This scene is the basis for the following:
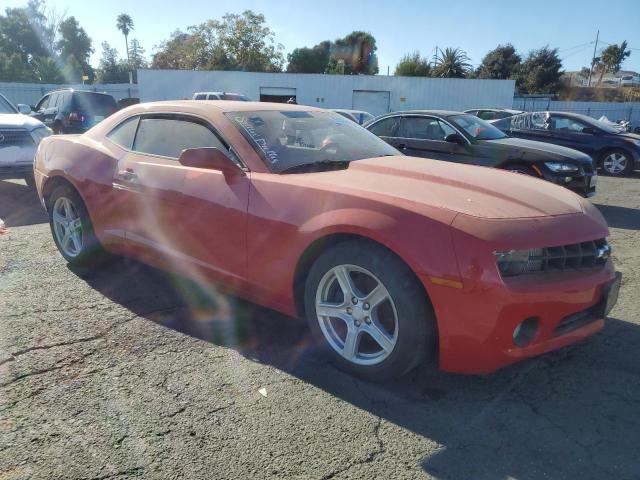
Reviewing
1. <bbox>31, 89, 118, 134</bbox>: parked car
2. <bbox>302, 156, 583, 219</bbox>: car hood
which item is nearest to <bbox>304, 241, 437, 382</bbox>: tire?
<bbox>302, 156, 583, 219</bbox>: car hood

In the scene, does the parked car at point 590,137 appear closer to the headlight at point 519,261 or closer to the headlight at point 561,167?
the headlight at point 561,167

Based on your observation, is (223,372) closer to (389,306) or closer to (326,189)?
(389,306)

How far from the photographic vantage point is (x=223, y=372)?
2891 mm

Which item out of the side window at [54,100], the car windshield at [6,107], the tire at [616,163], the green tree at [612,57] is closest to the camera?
the car windshield at [6,107]

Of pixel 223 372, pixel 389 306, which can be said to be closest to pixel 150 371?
pixel 223 372

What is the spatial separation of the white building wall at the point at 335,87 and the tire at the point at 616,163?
795 inches

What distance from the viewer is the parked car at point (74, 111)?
1298cm

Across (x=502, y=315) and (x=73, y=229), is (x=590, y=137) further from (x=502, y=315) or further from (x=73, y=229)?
(x=73, y=229)

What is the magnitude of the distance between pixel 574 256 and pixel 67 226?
13.3 feet

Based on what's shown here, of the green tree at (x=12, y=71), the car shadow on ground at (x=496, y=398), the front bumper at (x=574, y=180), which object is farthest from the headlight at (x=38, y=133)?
the green tree at (x=12, y=71)

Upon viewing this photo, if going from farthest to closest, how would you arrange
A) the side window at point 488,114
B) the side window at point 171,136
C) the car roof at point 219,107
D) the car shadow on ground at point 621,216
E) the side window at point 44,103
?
the side window at point 488,114 → the side window at point 44,103 → the car shadow on ground at point 621,216 → the car roof at point 219,107 → the side window at point 171,136

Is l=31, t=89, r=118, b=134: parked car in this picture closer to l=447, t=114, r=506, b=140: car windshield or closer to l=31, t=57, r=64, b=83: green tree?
l=447, t=114, r=506, b=140: car windshield

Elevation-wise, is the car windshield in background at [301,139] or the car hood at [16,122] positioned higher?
the car windshield in background at [301,139]

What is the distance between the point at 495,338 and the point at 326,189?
3.90 feet
